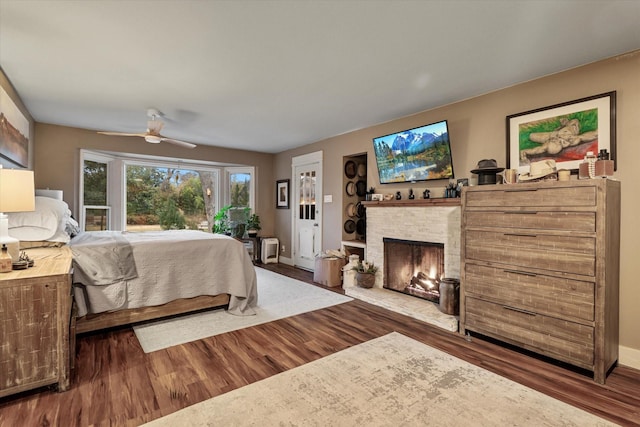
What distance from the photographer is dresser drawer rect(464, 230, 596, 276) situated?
220 cm

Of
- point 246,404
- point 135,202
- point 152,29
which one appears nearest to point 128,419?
point 246,404

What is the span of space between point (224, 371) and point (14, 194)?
6.04ft

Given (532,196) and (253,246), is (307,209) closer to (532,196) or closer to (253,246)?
(253,246)

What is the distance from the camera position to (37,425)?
1.66m

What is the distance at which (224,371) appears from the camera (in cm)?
226

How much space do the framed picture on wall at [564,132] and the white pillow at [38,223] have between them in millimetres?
4326

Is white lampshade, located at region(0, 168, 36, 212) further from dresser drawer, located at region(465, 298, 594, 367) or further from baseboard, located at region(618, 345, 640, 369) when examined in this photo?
baseboard, located at region(618, 345, 640, 369)

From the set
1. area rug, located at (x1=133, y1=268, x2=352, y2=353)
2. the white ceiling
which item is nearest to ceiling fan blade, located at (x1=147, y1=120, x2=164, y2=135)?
the white ceiling

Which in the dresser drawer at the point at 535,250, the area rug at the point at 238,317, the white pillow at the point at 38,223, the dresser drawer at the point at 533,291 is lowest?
Answer: the area rug at the point at 238,317

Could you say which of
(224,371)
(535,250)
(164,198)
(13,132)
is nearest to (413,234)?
(535,250)

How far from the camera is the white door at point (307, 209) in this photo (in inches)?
222

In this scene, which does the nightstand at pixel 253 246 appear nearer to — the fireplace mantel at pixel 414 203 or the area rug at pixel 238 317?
the area rug at pixel 238 317

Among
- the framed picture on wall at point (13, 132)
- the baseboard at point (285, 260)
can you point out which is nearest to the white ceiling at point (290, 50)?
the framed picture on wall at point (13, 132)

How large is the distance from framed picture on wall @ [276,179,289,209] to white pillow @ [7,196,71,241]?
4077mm
